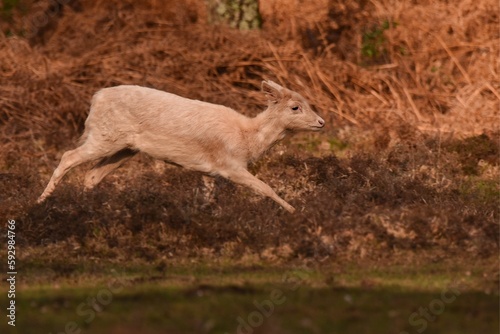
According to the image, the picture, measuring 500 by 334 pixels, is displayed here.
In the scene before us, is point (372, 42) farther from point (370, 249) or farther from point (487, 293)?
point (487, 293)

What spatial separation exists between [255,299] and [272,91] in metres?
4.36

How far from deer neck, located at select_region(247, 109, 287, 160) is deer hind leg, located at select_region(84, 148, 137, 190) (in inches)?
59.2

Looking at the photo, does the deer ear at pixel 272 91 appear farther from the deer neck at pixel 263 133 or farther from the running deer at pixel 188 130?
the deer neck at pixel 263 133

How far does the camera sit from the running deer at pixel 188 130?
11.9 meters

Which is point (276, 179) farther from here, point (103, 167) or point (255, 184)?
point (103, 167)

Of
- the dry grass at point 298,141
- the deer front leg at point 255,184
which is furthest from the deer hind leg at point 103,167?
the deer front leg at point 255,184

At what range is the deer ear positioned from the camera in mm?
12315

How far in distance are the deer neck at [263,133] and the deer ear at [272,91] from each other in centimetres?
17

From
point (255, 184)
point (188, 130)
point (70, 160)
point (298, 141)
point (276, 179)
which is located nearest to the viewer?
point (255, 184)

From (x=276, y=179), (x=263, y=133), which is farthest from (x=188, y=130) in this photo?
(x=276, y=179)

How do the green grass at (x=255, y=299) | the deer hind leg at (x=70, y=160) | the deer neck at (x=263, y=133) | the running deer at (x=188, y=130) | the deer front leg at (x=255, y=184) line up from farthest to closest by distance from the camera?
the deer hind leg at (x=70, y=160) → the deer neck at (x=263, y=133) → the running deer at (x=188, y=130) → the deer front leg at (x=255, y=184) → the green grass at (x=255, y=299)

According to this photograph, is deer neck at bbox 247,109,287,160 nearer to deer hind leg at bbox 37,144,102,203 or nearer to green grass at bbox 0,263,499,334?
deer hind leg at bbox 37,144,102,203

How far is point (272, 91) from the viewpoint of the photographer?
12.4 metres

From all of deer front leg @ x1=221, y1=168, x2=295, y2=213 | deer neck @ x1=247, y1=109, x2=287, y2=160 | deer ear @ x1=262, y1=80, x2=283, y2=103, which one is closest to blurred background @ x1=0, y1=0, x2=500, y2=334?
deer front leg @ x1=221, y1=168, x2=295, y2=213
